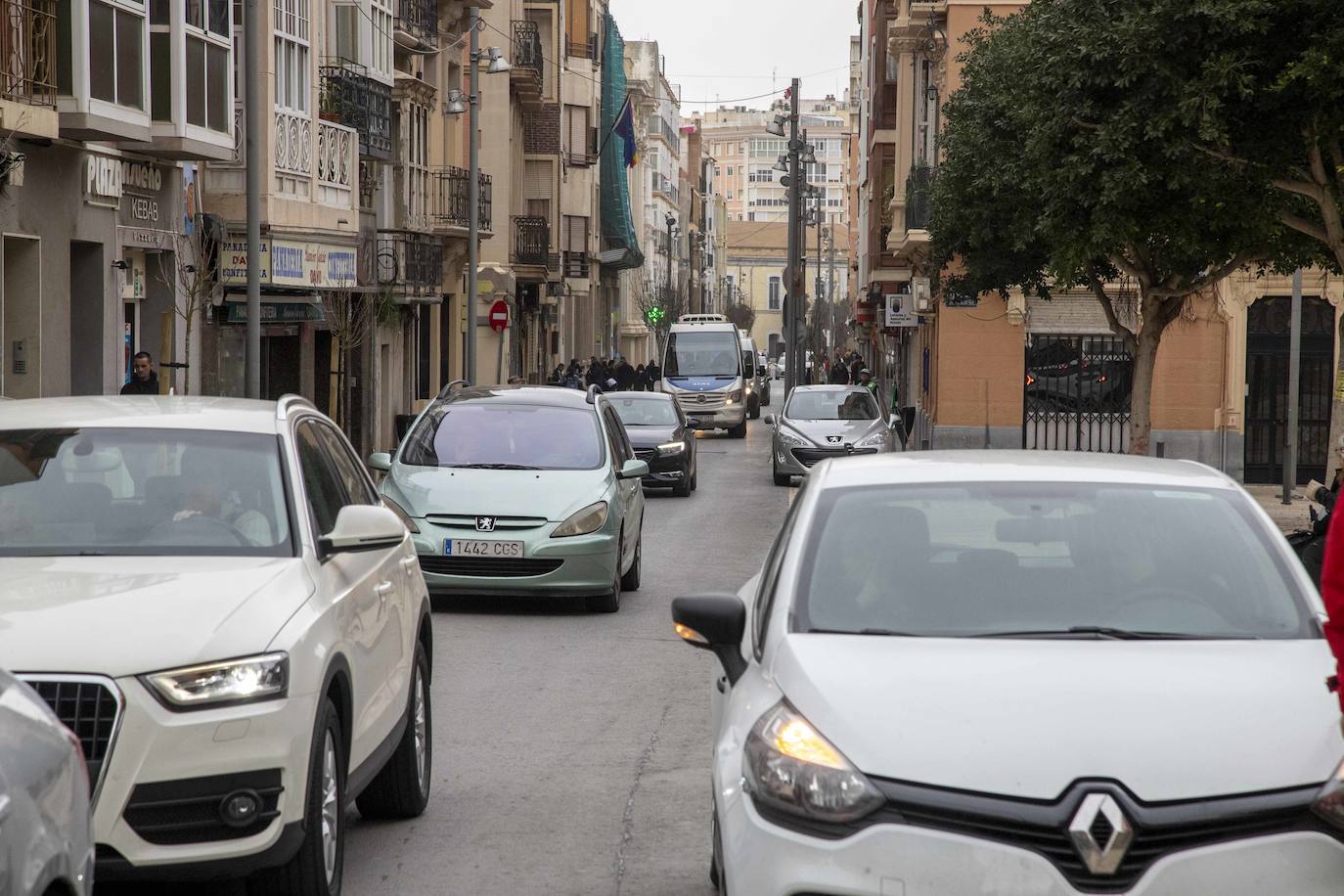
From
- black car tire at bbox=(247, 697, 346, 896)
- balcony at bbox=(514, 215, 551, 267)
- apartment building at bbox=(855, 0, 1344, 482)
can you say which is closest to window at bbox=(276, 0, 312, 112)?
apartment building at bbox=(855, 0, 1344, 482)

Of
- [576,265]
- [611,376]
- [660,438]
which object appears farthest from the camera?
[576,265]

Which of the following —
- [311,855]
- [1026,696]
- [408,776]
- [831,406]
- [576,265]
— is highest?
[576,265]

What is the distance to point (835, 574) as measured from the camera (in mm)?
5359

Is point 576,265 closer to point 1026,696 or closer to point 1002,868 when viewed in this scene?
point 1026,696

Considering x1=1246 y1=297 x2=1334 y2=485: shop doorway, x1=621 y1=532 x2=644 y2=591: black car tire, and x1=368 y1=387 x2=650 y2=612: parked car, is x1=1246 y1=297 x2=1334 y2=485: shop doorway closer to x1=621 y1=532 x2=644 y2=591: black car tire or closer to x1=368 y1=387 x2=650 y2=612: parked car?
x1=621 y1=532 x2=644 y2=591: black car tire

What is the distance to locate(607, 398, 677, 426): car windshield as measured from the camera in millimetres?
29656

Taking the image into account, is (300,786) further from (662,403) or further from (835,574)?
(662,403)

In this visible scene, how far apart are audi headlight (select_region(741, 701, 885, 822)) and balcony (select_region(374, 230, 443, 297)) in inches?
1375

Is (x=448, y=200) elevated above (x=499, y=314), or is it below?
above

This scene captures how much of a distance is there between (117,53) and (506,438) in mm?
9972

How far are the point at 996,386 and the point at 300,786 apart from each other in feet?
108

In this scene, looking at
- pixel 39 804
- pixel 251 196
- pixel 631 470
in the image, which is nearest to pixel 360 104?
pixel 251 196

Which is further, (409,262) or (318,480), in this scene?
(409,262)

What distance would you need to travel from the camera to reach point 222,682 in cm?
514
